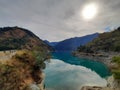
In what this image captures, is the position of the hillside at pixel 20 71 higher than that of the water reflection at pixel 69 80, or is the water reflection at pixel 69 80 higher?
the hillside at pixel 20 71

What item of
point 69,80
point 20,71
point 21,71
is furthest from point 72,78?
point 20,71

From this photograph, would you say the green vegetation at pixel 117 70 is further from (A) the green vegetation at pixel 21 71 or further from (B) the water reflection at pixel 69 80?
(B) the water reflection at pixel 69 80

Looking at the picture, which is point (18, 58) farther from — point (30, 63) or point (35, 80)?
point (35, 80)

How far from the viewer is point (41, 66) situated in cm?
5078

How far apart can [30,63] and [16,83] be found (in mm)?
12159

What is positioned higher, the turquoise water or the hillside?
the hillside

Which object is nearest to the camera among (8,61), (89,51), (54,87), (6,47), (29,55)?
(8,61)

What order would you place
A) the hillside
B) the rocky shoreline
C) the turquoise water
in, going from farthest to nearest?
the turquoise water, the rocky shoreline, the hillside

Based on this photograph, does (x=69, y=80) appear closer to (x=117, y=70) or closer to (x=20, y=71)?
(x=20, y=71)

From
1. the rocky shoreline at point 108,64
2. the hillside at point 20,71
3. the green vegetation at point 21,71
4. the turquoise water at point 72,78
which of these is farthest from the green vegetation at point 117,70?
the turquoise water at point 72,78

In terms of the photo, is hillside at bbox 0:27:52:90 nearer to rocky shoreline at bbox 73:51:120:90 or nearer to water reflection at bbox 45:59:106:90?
water reflection at bbox 45:59:106:90

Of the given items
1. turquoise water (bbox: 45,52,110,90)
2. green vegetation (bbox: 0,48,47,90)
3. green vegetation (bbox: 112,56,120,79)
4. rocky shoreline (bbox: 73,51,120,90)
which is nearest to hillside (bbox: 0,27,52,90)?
green vegetation (bbox: 0,48,47,90)

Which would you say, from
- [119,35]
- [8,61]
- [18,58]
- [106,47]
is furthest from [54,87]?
[119,35]

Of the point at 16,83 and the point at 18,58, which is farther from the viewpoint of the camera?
the point at 18,58
